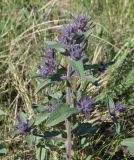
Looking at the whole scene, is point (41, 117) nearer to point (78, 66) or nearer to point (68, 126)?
point (68, 126)

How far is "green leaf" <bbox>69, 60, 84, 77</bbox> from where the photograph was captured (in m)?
1.29

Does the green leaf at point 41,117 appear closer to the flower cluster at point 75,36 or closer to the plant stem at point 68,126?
the plant stem at point 68,126

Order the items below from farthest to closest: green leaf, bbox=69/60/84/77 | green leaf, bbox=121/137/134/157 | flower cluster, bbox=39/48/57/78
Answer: green leaf, bbox=121/137/134/157 → flower cluster, bbox=39/48/57/78 → green leaf, bbox=69/60/84/77

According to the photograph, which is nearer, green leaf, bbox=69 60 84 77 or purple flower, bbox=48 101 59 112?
green leaf, bbox=69 60 84 77

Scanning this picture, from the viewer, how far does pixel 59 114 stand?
136cm

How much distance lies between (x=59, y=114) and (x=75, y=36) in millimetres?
261

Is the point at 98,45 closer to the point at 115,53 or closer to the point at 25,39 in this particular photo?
the point at 115,53

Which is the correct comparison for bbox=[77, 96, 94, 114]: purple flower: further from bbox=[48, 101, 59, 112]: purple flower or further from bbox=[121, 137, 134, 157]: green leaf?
bbox=[121, 137, 134, 157]: green leaf

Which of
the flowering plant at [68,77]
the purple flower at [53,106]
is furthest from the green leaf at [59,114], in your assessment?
the purple flower at [53,106]

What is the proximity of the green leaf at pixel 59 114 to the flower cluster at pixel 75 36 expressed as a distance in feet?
0.56

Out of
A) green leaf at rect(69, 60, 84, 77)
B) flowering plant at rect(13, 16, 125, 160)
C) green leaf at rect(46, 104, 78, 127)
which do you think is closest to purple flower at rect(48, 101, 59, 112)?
flowering plant at rect(13, 16, 125, 160)

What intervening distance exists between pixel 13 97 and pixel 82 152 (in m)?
0.62

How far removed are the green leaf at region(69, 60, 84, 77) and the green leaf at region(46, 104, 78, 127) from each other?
5.9 inches

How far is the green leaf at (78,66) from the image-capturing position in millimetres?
1289
